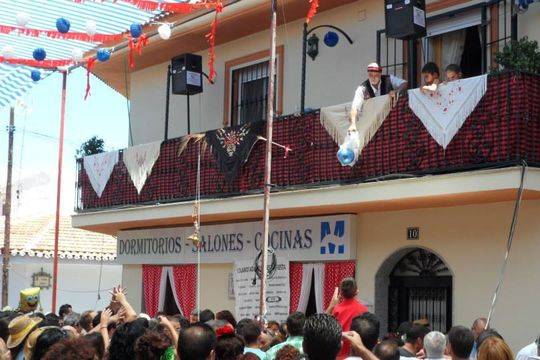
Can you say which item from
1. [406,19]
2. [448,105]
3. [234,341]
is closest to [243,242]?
[406,19]

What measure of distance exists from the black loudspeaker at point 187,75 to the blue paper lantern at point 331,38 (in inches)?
123

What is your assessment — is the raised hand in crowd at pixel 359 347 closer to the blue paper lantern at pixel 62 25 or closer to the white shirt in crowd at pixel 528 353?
the white shirt in crowd at pixel 528 353

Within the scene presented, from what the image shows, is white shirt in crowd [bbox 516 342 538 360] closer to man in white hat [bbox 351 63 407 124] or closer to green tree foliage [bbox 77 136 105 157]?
man in white hat [bbox 351 63 407 124]

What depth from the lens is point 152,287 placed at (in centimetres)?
1822

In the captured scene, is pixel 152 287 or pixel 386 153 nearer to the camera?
pixel 386 153

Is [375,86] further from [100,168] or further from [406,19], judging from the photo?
[100,168]

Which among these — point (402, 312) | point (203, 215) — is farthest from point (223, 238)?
point (402, 312)

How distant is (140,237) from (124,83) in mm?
Answer: 4443

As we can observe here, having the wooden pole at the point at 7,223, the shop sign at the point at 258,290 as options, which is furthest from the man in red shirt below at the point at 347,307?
the wooden pole at the point at 7,223

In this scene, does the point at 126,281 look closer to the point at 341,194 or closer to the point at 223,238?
the point at 223,238

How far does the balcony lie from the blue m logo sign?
0.93m

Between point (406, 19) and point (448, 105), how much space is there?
5.98 feet

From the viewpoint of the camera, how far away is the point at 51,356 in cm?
475

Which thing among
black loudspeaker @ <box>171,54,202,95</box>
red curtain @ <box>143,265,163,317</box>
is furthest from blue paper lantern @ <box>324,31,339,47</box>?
red curtain @ <box>143,265,163,317</box>
